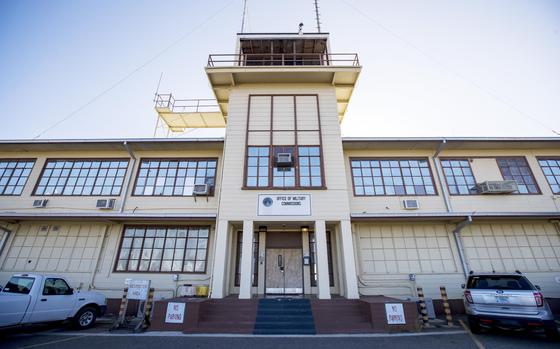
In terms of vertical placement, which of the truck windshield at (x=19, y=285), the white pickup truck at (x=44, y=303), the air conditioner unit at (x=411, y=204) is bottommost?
the white pickup truck at (x=44, y=303)

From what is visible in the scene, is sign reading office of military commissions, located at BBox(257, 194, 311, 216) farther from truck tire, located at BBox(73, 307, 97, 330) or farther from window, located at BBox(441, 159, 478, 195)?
window, located at BBox(441, 159, 478, 195)

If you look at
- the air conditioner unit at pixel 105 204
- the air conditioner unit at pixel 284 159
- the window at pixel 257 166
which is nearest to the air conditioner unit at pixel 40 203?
the air conditioner unit at pixel 105 204

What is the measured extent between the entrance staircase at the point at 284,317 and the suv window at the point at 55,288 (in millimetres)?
6033

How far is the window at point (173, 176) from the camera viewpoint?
440 inches

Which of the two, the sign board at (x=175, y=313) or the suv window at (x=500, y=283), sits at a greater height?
the suv window at (x=500, y=283)

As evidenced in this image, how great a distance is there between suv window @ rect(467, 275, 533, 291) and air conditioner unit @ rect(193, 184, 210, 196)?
9947 mm

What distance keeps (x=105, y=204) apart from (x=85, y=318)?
15.4ft

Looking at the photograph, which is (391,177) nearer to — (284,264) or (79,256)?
(284,264)

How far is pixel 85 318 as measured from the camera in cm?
761

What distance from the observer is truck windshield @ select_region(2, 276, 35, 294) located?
21.6 ft

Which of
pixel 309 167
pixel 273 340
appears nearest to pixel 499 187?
pixel 309 167

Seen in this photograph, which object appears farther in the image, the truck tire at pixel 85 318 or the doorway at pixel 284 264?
the doorway at pixel 284 264

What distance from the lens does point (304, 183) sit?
9859 mm

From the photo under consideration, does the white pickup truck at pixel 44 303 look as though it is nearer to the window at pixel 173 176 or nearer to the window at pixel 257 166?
the window at pixel 173 176
